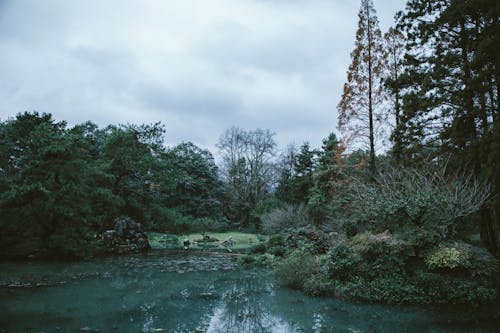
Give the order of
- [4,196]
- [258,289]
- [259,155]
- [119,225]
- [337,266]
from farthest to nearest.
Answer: [259,155]
[119,225]
[4,196]
[258,289]
[337,266]

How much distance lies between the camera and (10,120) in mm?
18953

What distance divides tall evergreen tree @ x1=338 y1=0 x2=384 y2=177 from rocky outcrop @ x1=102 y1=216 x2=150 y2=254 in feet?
42.3

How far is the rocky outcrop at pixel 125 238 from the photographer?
773 inches

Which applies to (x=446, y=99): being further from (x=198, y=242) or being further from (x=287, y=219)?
(x=198, y=242)

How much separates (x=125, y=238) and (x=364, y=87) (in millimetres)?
15436

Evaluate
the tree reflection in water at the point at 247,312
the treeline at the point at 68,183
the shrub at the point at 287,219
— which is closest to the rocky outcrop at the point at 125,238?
the treeline at the point at 68,183

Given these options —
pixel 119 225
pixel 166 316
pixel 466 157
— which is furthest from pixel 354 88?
pixel 119 225

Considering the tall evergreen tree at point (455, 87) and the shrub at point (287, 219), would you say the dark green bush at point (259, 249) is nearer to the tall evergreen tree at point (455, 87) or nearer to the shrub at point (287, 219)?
the shrub at point (287, 219)

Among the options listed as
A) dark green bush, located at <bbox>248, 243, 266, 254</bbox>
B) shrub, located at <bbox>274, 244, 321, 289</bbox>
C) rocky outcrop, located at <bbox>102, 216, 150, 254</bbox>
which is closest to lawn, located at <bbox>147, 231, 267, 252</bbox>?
dark green bush, located at <bbox>248, 243, 266, 254</bbox>

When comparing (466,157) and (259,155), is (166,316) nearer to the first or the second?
(466,157)

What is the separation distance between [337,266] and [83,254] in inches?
515

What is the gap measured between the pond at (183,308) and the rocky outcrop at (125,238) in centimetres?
586

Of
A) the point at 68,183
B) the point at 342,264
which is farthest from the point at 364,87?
the point at 68,183

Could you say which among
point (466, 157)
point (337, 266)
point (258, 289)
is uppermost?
point (466, 157)
